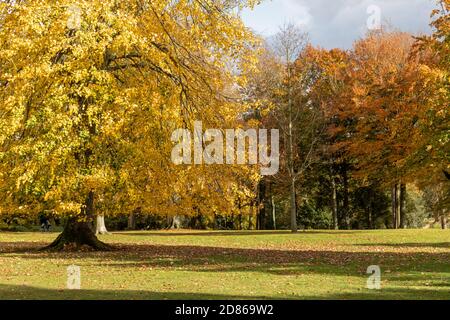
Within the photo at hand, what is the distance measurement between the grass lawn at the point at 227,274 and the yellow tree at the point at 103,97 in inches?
101

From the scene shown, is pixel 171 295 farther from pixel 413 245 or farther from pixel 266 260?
pixel 413 245

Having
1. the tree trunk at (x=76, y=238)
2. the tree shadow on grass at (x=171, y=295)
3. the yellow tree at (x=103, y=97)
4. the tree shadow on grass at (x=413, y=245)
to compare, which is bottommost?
the tree shadow on grass at (x=413, y=245)

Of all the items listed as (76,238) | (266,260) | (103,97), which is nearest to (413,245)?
(266,260)

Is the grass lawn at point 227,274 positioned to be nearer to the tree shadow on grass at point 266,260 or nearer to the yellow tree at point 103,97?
the tree shadow on grass at point 266,260

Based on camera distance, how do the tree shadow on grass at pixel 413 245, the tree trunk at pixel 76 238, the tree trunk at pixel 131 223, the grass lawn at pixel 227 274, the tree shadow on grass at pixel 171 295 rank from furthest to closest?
the tree trunk at pixel 131 223 → the tree shadow on grass at pixel 413 245 → the tree trunk at pixel 76 238 → the grass lawn at pixel 227 274 → the tree shadow on grass at pixel 171 295

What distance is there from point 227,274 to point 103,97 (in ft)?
28.4

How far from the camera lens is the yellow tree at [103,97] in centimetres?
1962

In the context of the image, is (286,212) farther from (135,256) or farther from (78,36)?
(78,36)

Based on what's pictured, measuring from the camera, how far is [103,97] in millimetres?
21438

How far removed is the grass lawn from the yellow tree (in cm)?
258

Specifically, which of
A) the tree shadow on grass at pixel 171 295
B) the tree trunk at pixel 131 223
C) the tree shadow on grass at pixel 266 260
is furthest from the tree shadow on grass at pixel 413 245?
the tree trunk at pixel 131 223

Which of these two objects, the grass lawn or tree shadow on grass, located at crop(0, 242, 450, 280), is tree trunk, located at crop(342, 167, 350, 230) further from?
tree shadow on grass, located at crop(0, 242, 450, 280)

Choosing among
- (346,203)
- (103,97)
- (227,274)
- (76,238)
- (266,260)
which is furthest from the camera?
(346,203)

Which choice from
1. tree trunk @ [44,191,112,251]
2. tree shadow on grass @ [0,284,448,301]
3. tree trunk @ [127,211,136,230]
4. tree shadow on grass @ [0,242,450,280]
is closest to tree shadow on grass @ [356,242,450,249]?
tree shadow on grass @ [0,242,450,280]
